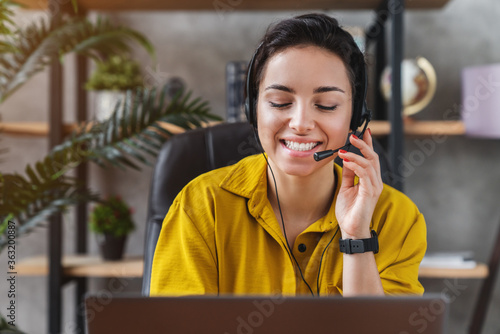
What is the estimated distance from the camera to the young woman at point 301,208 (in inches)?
→ 34.5

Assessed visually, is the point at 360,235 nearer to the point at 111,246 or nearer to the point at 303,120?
Result: the point at 303,120

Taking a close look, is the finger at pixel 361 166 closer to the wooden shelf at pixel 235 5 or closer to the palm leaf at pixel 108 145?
the palm leaf at pixel 108 145

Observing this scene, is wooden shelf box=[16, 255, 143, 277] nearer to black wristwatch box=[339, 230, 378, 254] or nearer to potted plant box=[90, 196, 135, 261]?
potted plant box=[90, 196, 135, 261]

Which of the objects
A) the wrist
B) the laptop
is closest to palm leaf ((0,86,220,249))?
the wrist

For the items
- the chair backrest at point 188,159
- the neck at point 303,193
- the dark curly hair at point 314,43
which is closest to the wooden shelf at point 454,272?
the chair backrest at point 188,159

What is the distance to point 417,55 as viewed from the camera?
2.05 meters

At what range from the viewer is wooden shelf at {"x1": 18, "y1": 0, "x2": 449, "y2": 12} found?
6.08 ft

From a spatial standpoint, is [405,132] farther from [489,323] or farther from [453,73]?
[489,323]

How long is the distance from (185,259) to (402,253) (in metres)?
0.40

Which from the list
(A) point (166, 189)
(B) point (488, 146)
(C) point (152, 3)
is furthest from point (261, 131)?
(B) point (488, 146)

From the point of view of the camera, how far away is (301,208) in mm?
978

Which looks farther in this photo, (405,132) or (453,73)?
(453,73)

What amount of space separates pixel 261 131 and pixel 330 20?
244mm

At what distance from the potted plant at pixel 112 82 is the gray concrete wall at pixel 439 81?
0.23 meters
